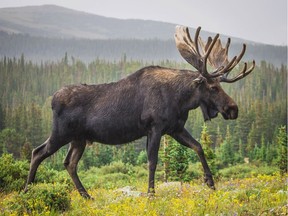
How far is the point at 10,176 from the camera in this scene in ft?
32.4

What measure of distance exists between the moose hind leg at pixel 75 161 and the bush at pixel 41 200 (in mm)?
1045

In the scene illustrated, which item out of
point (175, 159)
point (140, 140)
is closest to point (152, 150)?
point (175, 159)

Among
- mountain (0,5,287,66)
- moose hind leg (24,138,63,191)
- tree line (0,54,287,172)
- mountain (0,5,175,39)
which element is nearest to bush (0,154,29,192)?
moose hind leg (24,138,63,191)

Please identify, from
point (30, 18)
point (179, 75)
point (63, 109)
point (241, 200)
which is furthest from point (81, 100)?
point (30, 18)

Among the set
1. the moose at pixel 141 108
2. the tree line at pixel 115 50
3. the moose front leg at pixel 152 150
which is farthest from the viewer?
the tree line at pixel 115 50

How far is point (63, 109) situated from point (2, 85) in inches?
2667

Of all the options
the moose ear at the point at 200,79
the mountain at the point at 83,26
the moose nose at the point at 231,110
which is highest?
the moose ear at the point at 200,79

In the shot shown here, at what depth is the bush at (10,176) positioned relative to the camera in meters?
9.55

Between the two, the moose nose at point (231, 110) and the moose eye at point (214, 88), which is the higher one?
the moose eye at point (214, 88)

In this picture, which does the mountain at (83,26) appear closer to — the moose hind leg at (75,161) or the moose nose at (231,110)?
the moose hind leg at (75,161)

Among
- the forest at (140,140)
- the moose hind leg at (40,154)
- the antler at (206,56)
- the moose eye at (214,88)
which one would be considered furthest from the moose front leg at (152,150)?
the forest at (140,140)

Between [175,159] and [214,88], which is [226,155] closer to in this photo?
[175,159]

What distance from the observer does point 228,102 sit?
7.34 metres

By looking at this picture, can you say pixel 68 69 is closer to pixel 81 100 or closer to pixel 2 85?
pixel 2 85
